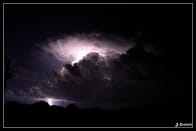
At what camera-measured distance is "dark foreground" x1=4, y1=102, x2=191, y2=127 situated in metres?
7.85

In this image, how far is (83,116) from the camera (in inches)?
407

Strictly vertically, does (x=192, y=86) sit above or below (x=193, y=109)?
above

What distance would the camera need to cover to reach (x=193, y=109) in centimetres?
784

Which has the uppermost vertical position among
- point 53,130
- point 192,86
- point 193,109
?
point 192,86

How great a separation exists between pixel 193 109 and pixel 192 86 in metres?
0.95

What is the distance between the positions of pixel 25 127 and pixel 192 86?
7019 mm

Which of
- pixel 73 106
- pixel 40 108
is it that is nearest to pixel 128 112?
pixel 73 106

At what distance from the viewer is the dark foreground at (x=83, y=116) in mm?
7846

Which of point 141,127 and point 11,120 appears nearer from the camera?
point 141,127

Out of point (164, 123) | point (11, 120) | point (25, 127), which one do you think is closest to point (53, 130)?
point (25, 127)

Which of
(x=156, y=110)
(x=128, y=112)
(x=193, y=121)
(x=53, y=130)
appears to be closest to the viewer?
(x=53, y=130)

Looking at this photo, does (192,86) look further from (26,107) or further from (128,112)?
(26,107)

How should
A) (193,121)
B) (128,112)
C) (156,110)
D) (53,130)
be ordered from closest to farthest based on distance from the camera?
(53,130) → (193,121) → (156,110) → (128,112)

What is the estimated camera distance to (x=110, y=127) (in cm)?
739
